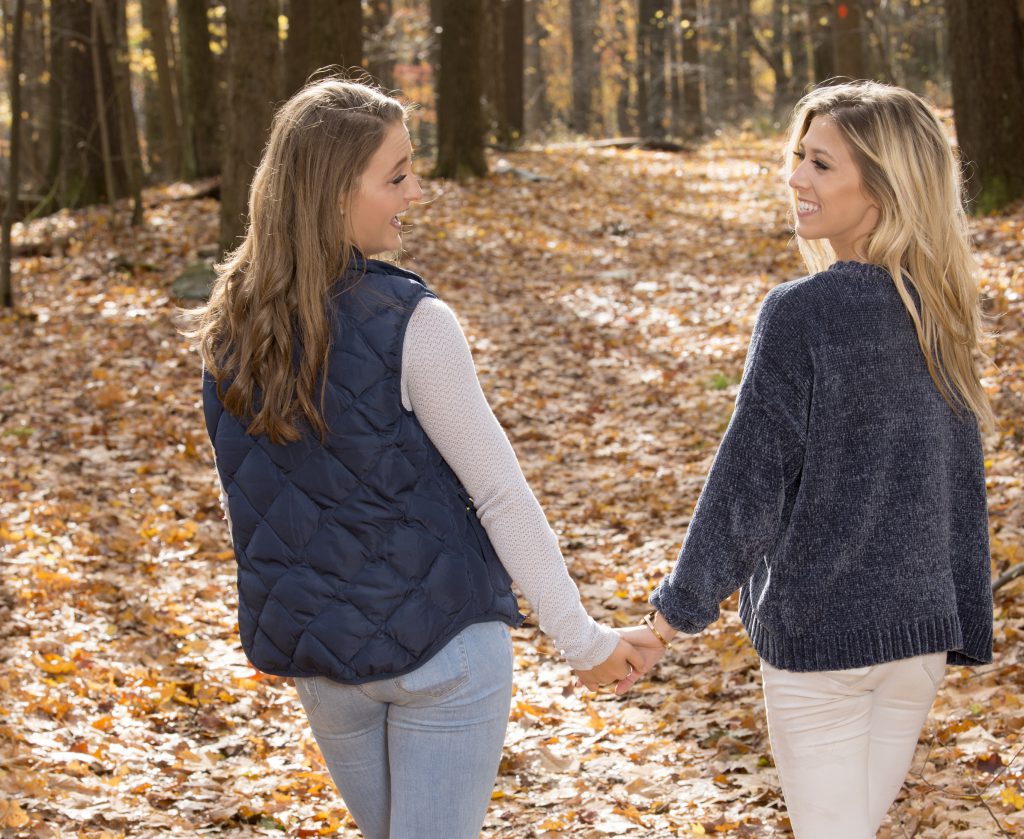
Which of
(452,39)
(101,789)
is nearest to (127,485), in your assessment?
(101,789)

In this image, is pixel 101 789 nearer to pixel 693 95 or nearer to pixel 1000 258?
pixel 1000 258

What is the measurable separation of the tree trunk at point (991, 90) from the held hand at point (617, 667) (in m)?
10.0

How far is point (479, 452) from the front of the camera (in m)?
2.38

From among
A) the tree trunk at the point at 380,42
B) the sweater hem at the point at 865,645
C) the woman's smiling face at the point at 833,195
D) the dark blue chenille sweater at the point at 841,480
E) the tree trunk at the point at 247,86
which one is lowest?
the sweater hem at the point at 865,645

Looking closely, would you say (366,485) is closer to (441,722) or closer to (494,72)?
(441,722)

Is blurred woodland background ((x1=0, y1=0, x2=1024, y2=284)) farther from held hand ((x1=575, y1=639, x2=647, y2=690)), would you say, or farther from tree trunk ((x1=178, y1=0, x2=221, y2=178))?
held hand ((x1=575, y1=639, x2=647, y2=690))

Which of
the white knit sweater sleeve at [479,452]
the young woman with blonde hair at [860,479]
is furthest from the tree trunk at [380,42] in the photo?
the white knit sweater sleeve at [479,452]

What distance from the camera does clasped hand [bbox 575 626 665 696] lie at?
2.73m

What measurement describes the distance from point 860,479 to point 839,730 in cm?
56

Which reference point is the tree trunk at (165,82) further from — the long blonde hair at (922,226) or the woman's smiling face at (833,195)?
the long blonde hair at (922,226)

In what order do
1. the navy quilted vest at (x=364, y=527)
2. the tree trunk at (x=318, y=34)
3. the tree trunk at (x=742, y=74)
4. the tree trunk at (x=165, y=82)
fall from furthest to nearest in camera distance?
the tree trunk at (x=742, y=74) → the tree trunk at (x=165, y=82) → the tree trunk at (x=318, y=34) → the navy quilted vest at (x=364, y=527)

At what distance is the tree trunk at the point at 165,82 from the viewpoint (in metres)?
19.5

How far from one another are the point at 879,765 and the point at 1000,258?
354 inches

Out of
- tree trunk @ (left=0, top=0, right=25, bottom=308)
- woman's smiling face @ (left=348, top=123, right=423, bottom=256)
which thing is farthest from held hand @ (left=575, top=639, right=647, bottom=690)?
tree trunk @ (left=0, top=0, right=25, bottom=308)
